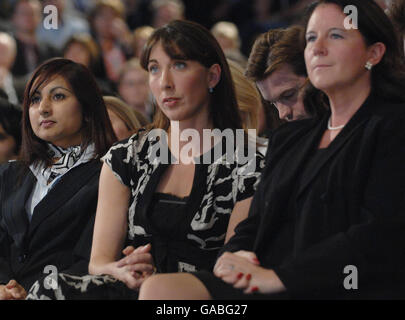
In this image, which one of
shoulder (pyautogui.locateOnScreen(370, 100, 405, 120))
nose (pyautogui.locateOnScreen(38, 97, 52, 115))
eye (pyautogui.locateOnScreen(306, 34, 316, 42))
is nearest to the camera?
shoulder (pyautogui.locateOnScreen(370, 100, 405, 120))

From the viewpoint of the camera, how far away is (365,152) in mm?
1702

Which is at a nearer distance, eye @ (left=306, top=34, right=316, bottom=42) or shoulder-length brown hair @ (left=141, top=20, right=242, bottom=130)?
A: eye @ (left=306, top=34, right=316, bottom=42)

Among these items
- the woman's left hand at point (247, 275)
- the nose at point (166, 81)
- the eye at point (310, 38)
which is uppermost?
the eye at point (310, 38)

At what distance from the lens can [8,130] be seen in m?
3.12

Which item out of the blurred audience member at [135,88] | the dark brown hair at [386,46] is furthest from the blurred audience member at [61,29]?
the dark brown hair at [386,46]

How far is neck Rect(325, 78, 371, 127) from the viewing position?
6.05 ft

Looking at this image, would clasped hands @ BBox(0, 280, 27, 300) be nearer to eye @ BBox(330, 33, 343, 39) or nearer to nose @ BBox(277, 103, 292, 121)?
nose @ BBox(277, 103, 292, 121)

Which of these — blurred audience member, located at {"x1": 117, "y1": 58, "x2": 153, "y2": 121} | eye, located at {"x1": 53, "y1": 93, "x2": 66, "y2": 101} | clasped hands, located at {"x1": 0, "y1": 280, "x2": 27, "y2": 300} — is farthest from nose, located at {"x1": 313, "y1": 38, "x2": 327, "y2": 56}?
blurred audience member, located at {"x1": 117, "y1": 58, "x2": 153, "y2": 121}

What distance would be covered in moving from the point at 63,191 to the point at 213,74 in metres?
0.67

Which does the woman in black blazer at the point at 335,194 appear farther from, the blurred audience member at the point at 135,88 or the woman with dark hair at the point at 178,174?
the blurred audience member at the point at 135,88

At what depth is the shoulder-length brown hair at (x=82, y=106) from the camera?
2.59 m

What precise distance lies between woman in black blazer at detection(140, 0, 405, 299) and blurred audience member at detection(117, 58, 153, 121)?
271 cm

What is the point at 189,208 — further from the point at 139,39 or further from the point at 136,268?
the point at 139,39
